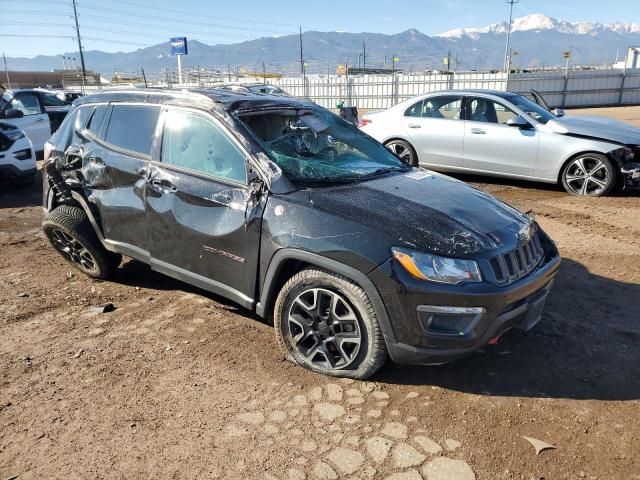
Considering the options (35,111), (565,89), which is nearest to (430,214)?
(35,111)

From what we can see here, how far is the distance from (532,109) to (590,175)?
1377 millimetres

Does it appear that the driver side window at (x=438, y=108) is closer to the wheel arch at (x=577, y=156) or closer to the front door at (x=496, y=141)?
the front door at (x=496, y=141)

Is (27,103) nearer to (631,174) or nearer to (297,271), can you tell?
(297,271)

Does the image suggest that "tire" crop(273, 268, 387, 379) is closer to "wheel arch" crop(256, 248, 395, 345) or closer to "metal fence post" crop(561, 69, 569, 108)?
"wheel arch" crop(256, 248, 395, 345)

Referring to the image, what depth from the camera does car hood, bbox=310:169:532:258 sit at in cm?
289

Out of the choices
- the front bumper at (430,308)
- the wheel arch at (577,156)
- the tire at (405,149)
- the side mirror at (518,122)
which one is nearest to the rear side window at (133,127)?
the front bumper at (430,308)

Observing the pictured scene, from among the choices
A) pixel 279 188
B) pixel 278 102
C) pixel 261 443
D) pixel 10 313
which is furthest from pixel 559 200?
pixel 10 313

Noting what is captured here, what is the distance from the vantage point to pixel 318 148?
3.91 metres

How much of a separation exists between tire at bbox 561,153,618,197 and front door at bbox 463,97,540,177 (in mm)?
531

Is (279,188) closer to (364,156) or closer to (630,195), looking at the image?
(364,156)

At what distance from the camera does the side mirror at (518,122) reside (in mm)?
7867

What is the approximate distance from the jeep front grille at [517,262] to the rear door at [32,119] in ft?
34.5

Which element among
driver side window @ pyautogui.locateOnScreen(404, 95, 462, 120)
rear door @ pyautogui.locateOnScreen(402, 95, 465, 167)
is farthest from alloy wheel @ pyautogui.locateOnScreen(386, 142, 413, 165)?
driver side window @ pyautogui.locateOnScreen(404, 95, 462, 120)

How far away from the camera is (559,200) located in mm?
7629
